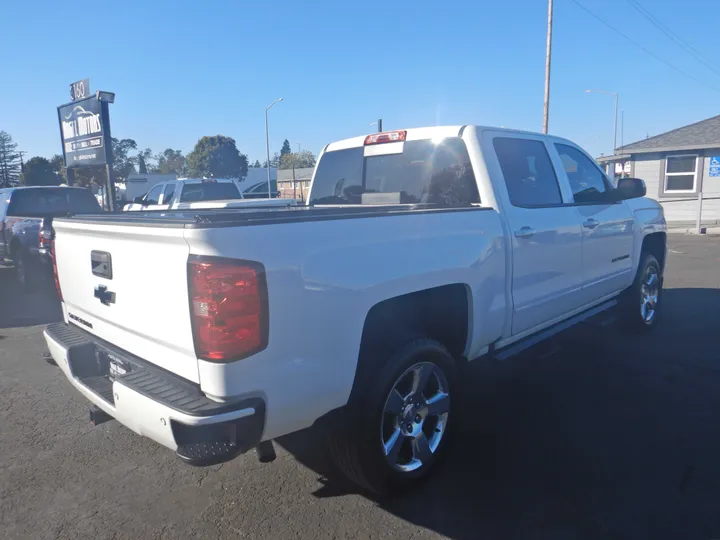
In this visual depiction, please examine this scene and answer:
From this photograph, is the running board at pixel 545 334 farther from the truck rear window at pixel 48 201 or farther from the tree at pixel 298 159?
the tree at pixel 298 159

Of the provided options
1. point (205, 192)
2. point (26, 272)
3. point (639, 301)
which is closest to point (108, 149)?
point (205, 192)

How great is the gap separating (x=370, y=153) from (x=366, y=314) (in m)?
2.27

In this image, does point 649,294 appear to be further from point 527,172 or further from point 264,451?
point 264,451

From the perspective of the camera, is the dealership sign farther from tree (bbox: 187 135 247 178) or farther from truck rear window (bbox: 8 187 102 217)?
tree (bbox: 187 135 247 178)

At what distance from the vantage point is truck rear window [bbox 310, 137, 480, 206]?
378 cm

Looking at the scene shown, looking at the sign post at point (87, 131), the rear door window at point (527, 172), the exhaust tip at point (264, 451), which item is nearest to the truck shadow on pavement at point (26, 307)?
the sign post at point (87, 131)

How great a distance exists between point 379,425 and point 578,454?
1.48 m

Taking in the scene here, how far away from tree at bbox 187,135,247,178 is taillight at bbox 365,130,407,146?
7135 cm

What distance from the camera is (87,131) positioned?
40.6 feet

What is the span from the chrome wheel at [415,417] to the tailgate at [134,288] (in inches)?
44.6

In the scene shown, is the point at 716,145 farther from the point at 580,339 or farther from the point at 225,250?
the point at 225,250

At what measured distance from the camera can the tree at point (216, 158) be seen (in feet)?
242

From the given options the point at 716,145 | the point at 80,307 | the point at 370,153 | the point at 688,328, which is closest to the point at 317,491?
the point at 80,307

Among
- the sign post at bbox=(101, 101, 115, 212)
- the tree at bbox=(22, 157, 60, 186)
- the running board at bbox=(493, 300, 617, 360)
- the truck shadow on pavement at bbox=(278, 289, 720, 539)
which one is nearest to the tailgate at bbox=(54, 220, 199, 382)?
the truck shadow on pavement at bbox=(278, 289, 720, 539)
